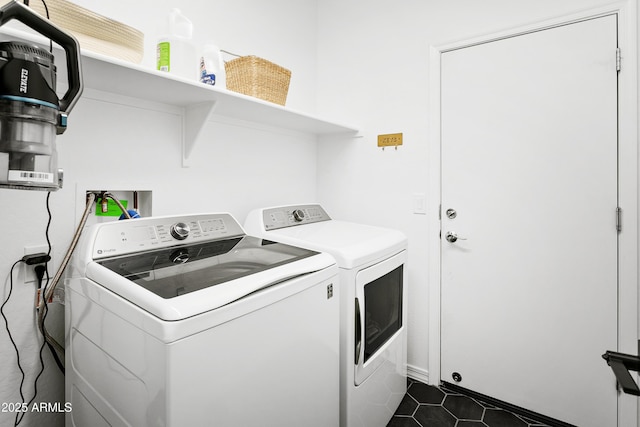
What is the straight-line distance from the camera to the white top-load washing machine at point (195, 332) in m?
0.82

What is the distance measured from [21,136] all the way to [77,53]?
25 cm

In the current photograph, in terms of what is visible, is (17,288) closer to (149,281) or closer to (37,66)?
(149,281)

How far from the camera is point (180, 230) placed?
1.45 m

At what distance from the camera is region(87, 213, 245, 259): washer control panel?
3.99ft

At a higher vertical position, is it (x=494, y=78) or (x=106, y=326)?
(x=494, y=78)

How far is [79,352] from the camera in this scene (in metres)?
1.15

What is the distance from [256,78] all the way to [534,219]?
1.68m

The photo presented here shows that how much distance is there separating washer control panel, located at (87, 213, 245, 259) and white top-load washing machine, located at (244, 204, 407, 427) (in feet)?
0.83

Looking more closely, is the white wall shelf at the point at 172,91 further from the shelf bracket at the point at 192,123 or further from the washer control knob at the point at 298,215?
the washer control knob at the point at 298,215

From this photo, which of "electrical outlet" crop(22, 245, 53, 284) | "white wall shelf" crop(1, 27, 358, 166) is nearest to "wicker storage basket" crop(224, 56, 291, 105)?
"white wall shelf" crop(1, 27, 358, 166)

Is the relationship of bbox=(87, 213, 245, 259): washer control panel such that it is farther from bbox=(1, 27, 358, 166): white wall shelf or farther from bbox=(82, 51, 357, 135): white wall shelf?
bbox=(82, 51, 357, 135): white wall shelf

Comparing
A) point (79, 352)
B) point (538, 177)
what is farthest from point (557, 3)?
point (79, 352)

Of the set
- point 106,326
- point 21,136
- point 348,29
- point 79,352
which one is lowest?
point 79,352

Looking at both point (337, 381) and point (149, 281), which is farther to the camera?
point (337, 381)
